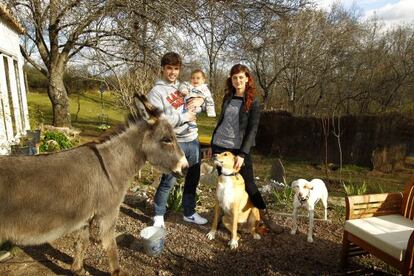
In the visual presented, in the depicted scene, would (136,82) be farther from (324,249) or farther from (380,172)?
(380,172)

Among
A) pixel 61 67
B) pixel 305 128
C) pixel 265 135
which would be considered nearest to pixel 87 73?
pixel 61 67

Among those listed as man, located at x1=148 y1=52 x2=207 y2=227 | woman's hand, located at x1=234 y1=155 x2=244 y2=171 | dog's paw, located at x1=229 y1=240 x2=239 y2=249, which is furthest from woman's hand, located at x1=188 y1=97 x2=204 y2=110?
dog's paw, located at x1=229 y1=240 x2=239 y2=249

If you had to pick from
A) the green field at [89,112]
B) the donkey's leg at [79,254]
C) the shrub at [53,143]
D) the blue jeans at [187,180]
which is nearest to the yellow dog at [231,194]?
the blue jeans at [187,180]

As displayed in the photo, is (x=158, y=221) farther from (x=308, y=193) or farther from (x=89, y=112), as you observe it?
(x=89, y=112)

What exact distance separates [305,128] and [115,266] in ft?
39.2

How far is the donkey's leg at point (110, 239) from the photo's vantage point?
2998 millimetres

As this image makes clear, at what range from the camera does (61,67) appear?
12977 mm

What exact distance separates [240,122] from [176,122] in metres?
0.86

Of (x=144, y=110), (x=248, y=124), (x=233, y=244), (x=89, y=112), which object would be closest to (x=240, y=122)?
(x=248, y=124)

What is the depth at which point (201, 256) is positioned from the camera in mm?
3775

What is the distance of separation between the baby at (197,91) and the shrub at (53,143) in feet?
16.1

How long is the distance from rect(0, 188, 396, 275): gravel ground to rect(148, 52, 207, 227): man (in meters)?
0.34

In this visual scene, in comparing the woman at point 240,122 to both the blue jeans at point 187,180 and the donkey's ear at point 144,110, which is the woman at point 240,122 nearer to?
the blue jeans at point 187,180

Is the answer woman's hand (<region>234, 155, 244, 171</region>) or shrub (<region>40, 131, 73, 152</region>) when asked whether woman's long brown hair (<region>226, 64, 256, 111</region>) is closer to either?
woman's hand (<region>234, 155, 244, 171</region>)
